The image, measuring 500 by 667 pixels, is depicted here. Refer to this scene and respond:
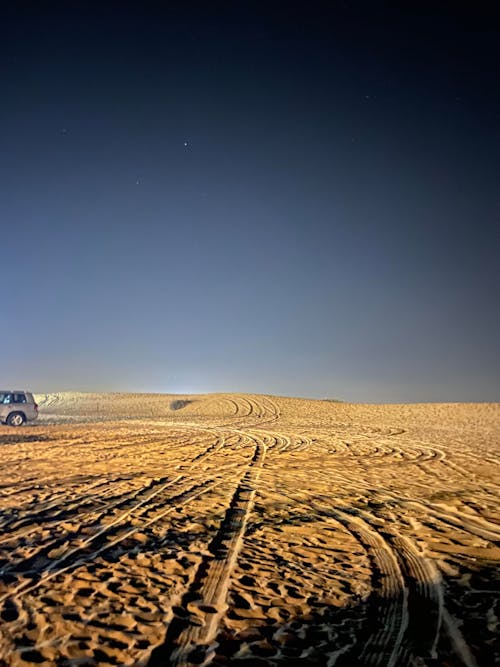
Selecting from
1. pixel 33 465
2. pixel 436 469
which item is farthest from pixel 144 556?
pixel 436 469

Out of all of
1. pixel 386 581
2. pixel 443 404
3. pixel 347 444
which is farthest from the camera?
pixel 443 404

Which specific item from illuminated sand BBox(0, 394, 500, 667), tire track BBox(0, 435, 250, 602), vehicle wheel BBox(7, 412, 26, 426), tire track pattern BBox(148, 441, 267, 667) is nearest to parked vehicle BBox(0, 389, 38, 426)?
vehicle wheel BBox(7, 412, 26, 426)

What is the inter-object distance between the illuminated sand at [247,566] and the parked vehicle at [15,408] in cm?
1349

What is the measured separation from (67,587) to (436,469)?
30.4 ft

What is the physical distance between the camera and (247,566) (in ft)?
14.7

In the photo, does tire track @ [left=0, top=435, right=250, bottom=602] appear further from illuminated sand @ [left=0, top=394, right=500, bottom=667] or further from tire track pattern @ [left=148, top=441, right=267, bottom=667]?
tire track pattern @ [left=148, top=441, right=267, bottom=667]

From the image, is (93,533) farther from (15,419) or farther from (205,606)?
(15,419)

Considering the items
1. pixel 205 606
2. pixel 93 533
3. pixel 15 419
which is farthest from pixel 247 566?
pixel 15 419

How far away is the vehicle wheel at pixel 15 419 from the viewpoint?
21.7 meters

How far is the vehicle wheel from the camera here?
21.7 meters

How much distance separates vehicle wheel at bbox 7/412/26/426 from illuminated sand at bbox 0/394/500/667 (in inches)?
530

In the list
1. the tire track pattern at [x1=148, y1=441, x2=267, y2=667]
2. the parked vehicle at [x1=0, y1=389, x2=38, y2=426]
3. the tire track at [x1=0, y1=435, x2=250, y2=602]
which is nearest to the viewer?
the tire track pattern at [x1=148, y1=441, x2=267, y2=667]

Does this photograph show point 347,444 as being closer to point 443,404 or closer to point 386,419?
point 386,419

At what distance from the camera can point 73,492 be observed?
7547 millimetres
